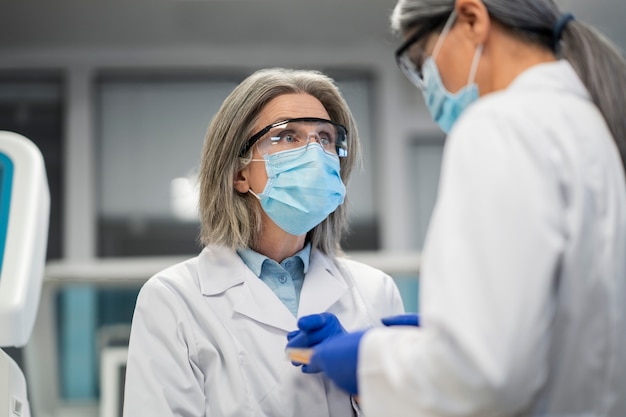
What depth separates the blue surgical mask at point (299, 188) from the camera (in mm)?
1646

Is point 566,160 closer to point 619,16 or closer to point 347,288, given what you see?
point 347,288

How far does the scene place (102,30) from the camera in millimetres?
4906

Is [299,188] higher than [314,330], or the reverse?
[299,188]

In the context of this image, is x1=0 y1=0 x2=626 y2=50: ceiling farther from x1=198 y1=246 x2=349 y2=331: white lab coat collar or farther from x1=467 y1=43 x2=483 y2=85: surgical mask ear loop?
x1=467 y1=43 x2=483 y2=85: surgical mask ear loop

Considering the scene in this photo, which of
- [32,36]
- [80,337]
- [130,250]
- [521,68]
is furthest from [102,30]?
[521,68]

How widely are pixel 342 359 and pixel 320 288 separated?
1.68ft

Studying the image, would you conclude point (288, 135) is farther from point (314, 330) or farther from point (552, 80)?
point (552, 80)

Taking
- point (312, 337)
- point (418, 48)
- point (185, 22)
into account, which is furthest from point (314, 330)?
point (185, 22)

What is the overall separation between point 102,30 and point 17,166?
11.4 feet

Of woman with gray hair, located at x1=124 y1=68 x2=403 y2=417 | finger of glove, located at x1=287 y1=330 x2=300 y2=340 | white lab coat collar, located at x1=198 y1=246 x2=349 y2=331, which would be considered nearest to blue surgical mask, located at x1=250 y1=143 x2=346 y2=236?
woman with gray hair, located at x1=124 y1=68 x2=403 y2=417

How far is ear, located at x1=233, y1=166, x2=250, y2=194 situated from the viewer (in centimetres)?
173

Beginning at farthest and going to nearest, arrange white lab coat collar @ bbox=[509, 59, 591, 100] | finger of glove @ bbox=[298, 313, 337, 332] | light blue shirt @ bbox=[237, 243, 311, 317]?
1. light blue shirt @ bbox=[237, 243, 311, 317]
2. finger of glove @ bbox=[298, 313, 337, 332]
3. white lab coat collar @ bbox=[509, 59, 591, 100]

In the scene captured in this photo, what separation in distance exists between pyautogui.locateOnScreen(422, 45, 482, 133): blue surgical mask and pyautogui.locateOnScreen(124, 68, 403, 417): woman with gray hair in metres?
0.46

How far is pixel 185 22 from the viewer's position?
4.84 meters
